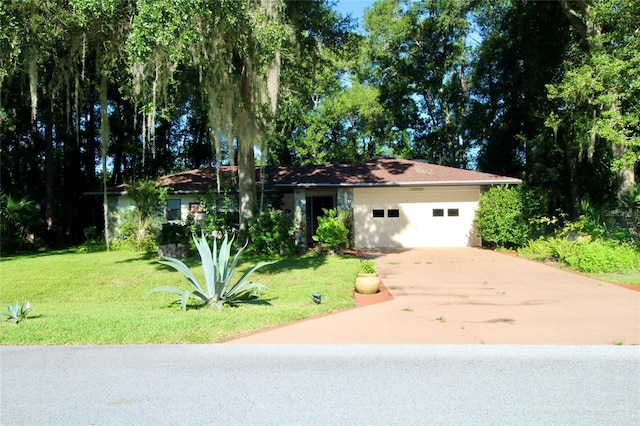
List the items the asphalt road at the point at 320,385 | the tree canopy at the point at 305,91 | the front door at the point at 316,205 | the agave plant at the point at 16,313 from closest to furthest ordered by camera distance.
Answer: the asphalt road at the point at 320,385 → the agave plant at the point at 16,313 → the tree canopy at the point at 305,91 → the front door at the point at 316,205

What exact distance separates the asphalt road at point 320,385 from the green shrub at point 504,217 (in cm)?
1070

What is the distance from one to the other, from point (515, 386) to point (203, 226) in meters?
13.2

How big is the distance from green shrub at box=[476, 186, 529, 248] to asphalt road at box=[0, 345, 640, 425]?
10.7m

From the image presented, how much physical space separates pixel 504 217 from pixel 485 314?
9.43m

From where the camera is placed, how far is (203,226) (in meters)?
15.6

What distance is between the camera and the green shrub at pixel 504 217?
49.9ft

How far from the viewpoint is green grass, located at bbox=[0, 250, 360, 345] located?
5.67 meters

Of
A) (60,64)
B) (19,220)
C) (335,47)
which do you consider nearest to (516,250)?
(335,47)

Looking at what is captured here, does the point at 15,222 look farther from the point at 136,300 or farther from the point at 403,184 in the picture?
the point at 403,184

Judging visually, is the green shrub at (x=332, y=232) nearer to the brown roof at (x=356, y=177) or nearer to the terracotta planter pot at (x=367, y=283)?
the brown roof at (x=356, y=177)

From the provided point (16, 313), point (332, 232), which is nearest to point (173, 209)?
point (332, 232)

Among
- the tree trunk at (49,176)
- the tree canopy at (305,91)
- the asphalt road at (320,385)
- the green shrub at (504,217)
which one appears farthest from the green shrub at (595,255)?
the tree trunk at (49,176)

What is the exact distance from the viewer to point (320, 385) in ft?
13.1

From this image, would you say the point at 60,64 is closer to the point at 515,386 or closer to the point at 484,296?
the point at 484,296
